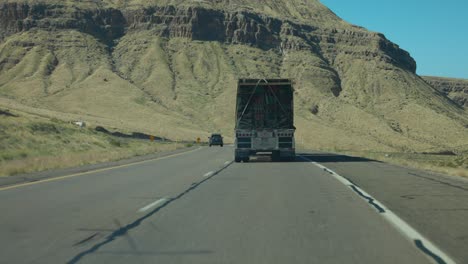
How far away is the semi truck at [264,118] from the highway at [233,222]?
10897mm

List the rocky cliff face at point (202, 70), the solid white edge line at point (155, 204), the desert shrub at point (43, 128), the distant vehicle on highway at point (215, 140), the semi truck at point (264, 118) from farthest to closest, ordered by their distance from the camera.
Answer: the rocky cliff face at point (202, 70), the distant vehicle on highway at point (215, 140), the desert shrub at point (43, 128), the semi truck at point (264, 118), the solid white edge line at point (155, 204)

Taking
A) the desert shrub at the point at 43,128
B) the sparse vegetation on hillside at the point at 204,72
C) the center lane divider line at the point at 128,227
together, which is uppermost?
the sparse vegetation on hillside at the point at 204,72

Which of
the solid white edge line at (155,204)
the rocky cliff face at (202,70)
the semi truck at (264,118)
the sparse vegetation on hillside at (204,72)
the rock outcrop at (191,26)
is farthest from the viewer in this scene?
the rock outcrop at (191,26)

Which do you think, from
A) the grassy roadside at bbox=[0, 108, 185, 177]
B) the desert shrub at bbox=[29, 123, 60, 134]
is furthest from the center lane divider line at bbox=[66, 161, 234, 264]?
the desert shrub at bbox=[29, 123, 60, 134]

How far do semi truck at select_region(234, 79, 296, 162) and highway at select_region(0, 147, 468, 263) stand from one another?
1090 cm

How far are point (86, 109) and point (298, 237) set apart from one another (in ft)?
312

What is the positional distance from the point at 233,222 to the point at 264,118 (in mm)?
18649

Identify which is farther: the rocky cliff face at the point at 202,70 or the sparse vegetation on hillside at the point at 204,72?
the rocky cliff face at the point at 202,70

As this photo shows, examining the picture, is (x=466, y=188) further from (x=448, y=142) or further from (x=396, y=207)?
(x=448, y=142)

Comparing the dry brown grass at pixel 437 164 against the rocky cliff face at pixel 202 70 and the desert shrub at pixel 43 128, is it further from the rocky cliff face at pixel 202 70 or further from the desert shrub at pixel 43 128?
the rocky cliff face at pixel 202 70

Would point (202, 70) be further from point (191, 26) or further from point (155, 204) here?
point (155, 204)

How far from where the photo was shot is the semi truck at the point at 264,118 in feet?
92.1

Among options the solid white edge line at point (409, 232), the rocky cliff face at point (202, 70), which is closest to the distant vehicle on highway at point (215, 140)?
the rocky cliff face at point (202, 70)

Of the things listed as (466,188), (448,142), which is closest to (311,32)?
(448,142)
